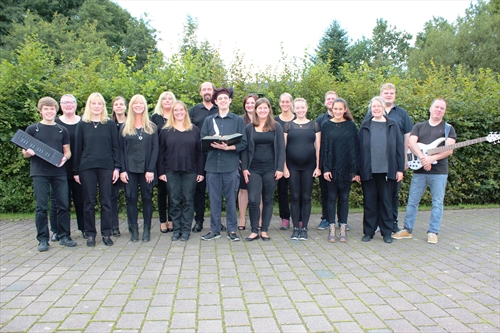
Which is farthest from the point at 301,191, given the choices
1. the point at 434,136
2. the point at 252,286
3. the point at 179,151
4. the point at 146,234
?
the point at 146,234

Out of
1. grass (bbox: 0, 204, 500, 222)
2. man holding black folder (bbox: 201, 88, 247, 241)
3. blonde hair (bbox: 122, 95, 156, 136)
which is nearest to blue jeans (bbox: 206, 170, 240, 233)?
man holding black folder (bbox: 201, 88, 247, 241)

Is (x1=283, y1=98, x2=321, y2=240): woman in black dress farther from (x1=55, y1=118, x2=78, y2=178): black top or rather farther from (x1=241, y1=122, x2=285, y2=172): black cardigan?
(x1=55, y1=118, x2=78, y2=178): black top

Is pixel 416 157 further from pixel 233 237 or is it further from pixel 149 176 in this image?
pixel 149 176

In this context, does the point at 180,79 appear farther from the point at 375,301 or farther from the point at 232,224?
the point at 375,301

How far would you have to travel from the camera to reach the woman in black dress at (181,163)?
6082mm

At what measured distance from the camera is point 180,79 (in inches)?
321

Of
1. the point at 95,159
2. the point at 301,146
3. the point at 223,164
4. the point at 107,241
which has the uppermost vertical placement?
the point at 301,146

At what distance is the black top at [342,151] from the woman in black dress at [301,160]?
0.24m

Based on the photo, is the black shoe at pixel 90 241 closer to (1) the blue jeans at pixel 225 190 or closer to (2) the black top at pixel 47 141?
(2) the black top at pixel 47 141

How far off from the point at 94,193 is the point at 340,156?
374 centimetres

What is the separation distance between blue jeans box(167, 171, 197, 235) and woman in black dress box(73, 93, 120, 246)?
87cm

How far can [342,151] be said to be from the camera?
6.03 m

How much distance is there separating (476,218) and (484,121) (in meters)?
2.48

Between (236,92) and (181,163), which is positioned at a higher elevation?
(236,92)
